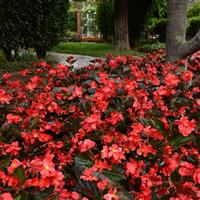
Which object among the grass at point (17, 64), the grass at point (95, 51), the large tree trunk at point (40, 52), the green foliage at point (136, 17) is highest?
the green foliage at point (136, 17)

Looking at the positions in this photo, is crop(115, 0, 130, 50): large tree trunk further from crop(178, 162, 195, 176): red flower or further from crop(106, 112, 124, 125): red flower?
crop(178, 162, 195, 176): red flower

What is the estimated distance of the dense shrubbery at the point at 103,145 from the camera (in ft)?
4.91

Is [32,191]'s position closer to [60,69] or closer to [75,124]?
[75,124]

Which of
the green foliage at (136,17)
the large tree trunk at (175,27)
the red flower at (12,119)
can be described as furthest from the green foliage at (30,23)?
the red flower at (12,119)

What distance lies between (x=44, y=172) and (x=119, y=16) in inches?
470

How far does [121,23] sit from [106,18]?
191 inches

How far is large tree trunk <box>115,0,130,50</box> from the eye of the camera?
42.6 ft

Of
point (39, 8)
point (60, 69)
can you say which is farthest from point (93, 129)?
point (39, 8)

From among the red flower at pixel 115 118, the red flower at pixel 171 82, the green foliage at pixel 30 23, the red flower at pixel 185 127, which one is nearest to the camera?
the red flower at pixel 185 127

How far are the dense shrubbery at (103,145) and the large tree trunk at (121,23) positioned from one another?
412 inches

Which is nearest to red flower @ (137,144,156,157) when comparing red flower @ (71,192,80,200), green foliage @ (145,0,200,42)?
red flower @ (71,192,80,200)

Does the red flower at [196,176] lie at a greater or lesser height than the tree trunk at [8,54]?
greater

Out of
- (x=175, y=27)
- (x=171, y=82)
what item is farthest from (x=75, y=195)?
(x=175, y=27)

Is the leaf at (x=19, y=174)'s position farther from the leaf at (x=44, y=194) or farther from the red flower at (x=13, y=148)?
the red flower at (x=13, y=148)
